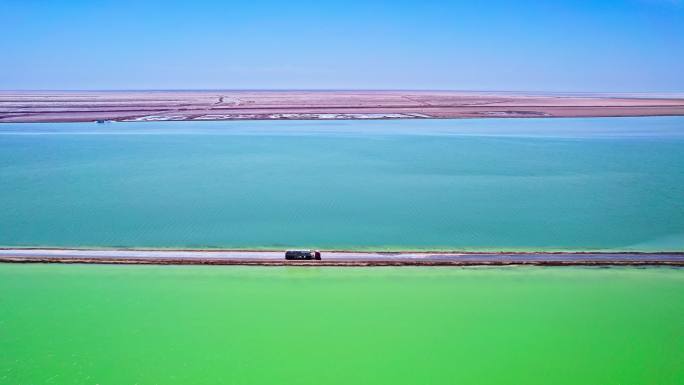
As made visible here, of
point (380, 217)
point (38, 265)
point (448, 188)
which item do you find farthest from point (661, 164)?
point (38, 265)

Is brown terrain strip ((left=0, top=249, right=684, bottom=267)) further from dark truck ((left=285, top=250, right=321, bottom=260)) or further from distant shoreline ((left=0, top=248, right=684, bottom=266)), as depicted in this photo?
dark truck ((left=285, top=250, right=321, bottom=260))

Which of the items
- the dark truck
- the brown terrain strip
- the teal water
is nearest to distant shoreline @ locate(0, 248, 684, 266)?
the brown terrain strip

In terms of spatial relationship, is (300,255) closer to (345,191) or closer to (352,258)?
(352,258)

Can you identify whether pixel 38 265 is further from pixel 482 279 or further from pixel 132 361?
pixel 482 279

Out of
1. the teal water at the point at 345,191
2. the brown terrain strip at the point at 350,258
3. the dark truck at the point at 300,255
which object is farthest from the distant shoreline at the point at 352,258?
the teal water at the point at 345,191

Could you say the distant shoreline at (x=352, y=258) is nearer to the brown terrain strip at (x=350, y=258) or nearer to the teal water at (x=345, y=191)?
the brown terrain strip at (x=350, y=258)
